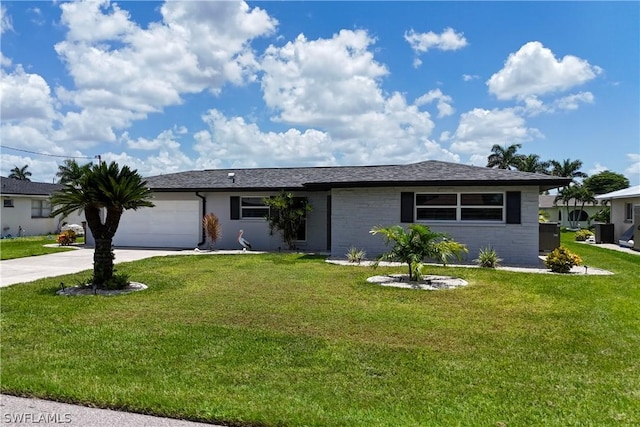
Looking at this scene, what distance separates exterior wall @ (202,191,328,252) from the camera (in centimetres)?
1748

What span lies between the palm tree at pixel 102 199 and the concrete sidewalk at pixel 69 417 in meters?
5.52

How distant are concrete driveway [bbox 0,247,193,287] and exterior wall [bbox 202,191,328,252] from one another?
330 centimetres

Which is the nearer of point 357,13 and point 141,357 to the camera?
point 141,357

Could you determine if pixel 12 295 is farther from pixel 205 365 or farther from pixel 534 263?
pixel 534 263

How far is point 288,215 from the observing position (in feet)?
55.3

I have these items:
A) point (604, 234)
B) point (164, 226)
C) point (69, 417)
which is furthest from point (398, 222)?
point (604, 234)

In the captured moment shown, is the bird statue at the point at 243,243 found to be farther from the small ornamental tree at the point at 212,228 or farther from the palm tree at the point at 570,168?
the palm tree at the point at 570,168

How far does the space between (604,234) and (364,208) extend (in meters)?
16.5

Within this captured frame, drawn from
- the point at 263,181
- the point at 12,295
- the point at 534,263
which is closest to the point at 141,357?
the point at 12,295

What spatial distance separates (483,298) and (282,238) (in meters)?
10.6

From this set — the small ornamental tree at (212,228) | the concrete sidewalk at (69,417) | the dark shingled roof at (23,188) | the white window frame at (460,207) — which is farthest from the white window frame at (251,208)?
the concrete sidewalk at (69,417)

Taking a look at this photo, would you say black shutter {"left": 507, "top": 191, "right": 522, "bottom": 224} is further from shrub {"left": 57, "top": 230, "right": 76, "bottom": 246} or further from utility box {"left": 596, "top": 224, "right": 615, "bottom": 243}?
shrub {"left": 57, "top": 230, "right": 76, "bottom": 246}

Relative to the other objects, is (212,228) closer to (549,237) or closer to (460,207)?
(460,207)

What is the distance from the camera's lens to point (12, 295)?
8.02 metres
